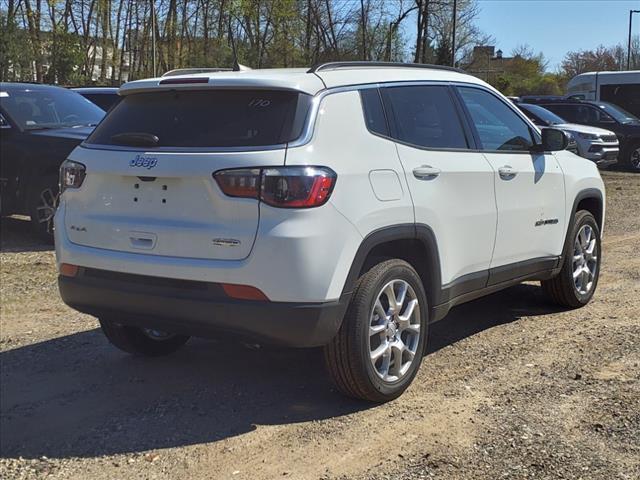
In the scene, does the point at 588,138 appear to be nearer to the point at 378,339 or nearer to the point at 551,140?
the point at 551,140

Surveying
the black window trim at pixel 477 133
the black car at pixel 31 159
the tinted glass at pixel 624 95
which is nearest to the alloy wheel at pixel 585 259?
the black window trim at pixel 477 133

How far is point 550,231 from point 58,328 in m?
3.68

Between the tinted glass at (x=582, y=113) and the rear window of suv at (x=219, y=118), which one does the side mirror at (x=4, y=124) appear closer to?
the rear window of suv at (x=219, y=118)

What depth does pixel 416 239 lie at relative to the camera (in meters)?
4.38

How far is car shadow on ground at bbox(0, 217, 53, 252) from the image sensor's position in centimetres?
869

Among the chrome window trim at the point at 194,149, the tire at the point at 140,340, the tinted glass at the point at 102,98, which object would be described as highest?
the tinted glass at the point at 102,98

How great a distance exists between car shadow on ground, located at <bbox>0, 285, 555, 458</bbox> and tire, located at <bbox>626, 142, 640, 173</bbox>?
54.0ft

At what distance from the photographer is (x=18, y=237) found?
9.31 metres

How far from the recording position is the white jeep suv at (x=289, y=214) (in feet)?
12.3

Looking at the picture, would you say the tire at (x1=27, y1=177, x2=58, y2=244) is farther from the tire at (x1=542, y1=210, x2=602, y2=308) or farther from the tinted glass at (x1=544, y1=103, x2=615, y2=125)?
the tinted glass at (x1=544, y1=103, x2=615, y2=125)

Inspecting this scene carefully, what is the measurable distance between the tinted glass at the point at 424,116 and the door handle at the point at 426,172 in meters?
0.16

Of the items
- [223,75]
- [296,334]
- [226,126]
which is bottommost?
[296,334]

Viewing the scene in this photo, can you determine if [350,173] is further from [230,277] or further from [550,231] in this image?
[550,231]

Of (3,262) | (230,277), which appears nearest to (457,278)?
(230,277)
